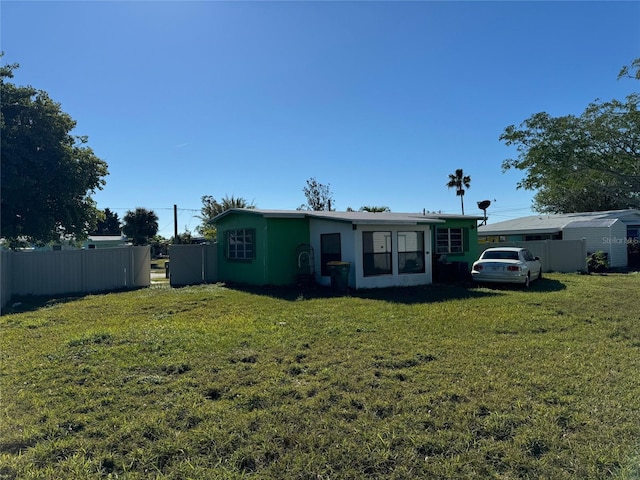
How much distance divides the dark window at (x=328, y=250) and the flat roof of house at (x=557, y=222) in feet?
55.4

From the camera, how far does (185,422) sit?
384 cm

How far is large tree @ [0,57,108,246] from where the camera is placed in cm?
1575

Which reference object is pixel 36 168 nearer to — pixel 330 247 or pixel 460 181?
pixel 330 247

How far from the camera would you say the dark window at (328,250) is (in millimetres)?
14633

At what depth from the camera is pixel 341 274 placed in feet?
44.6

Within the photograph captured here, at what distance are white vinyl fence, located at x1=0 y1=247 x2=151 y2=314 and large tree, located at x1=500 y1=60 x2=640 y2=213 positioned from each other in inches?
658

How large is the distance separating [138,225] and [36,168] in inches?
1137

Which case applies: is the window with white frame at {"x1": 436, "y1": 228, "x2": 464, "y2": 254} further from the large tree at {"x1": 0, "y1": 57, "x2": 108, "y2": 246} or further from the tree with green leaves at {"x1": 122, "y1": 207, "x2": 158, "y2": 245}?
the tree with green leaves at {"x1": 122, "y1": 207, "x2": 158, "y2": 245}

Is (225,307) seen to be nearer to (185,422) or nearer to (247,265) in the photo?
(247,265)

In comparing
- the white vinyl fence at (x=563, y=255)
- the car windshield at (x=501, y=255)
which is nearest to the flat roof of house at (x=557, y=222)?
the white vinyl fence at (x=563, y=255)

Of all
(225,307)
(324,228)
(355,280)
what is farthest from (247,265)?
(225,307)

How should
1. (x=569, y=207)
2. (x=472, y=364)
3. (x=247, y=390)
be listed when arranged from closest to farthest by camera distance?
(x=247, y=390), (x=472, y=364), (x=569, y=207)

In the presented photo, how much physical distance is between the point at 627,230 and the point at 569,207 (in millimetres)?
Result: 16348

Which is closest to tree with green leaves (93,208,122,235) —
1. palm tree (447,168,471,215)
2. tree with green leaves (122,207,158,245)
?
tree with green leaves (122,207,158,245)
